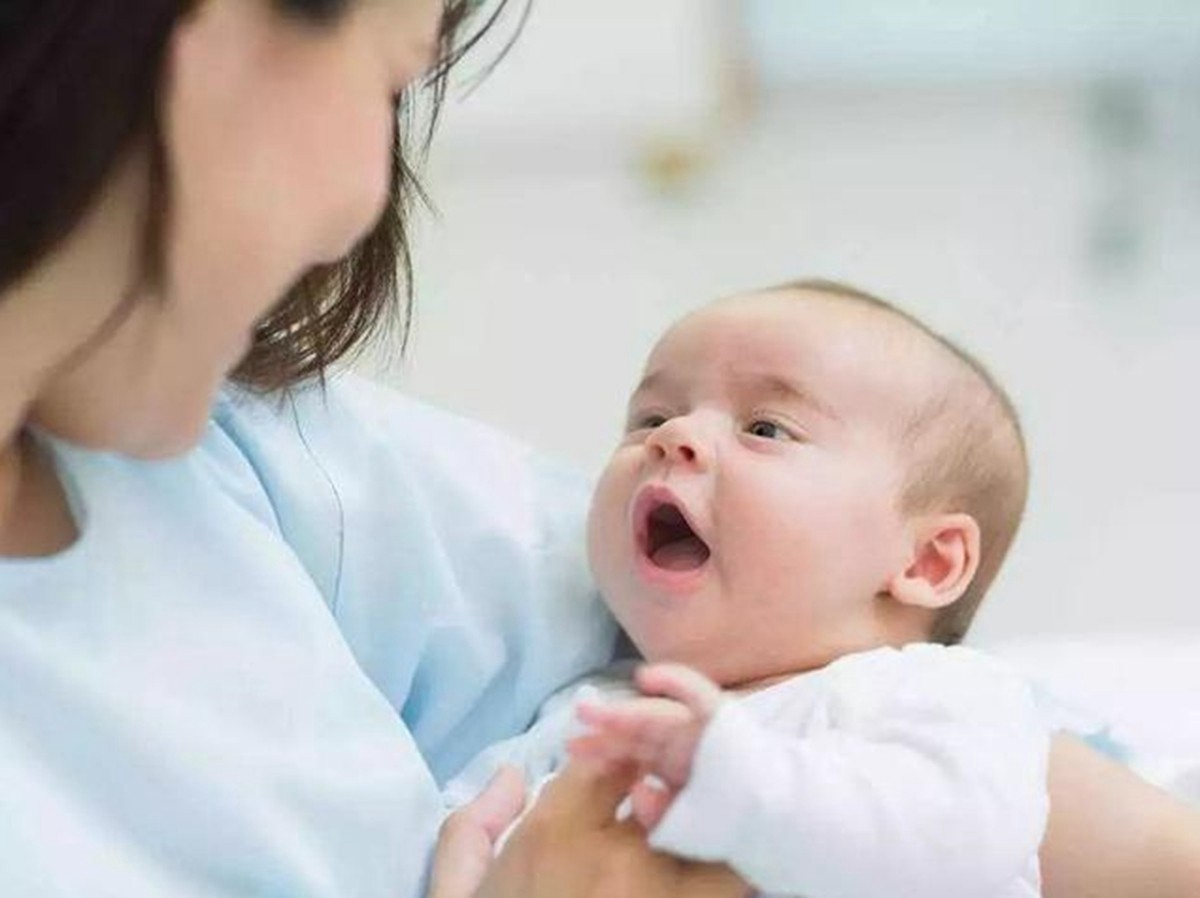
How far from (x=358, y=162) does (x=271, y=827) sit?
258 mm

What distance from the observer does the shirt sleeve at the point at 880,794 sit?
2.24 feet

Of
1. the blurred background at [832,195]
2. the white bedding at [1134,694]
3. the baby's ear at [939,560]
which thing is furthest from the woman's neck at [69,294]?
the blurred background at [832,195]

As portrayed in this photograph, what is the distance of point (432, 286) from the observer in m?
2.14

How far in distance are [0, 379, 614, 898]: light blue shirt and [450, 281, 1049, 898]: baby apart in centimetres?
4

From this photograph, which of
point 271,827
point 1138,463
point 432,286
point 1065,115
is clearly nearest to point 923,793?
point 271,827

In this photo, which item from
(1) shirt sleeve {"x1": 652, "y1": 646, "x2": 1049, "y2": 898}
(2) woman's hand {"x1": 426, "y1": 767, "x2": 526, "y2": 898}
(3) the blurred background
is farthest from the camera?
(3) the blurred background

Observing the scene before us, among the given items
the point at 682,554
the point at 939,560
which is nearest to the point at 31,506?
the point at 682,554

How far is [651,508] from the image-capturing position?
91 cm

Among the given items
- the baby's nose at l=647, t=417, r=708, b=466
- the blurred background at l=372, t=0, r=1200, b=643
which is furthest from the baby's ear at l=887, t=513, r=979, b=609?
the blurred background at l=372, t=0, r=1200, b=643

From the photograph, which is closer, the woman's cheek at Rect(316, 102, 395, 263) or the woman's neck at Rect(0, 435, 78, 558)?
the woman's cheek at Rect(316, 102, 395, 263)

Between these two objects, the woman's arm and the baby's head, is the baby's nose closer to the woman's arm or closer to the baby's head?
the baby's head

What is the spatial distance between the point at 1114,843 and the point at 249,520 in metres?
0.39

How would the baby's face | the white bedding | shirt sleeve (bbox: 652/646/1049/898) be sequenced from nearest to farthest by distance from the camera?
A: shirt sleeve (bbox: 652/646/1049/898), the baby's face, the white bedding

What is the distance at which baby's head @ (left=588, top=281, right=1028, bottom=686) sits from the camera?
2.92 feet
